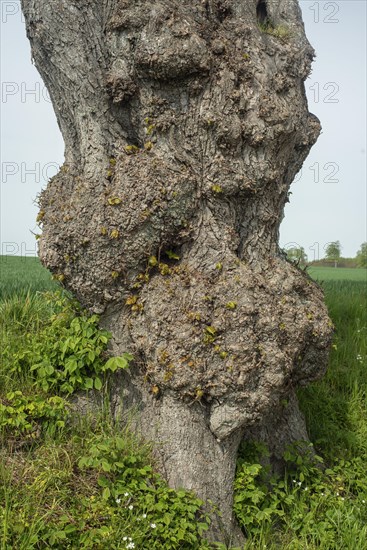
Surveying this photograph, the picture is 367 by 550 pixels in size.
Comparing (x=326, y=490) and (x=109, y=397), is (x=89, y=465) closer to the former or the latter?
(x=109, y=397)

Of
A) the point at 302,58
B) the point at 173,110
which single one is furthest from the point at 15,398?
the point at 302,58

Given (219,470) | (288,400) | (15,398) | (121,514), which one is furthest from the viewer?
(288,400)

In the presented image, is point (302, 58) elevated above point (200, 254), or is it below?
above

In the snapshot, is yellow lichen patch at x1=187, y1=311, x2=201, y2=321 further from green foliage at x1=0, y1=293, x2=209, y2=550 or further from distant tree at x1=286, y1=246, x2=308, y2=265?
distant tree at x1=286, y1=246, x2=308, y2=265

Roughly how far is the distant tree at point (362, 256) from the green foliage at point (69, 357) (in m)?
65.6

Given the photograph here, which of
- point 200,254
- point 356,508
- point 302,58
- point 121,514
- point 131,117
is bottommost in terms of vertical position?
point 356,508

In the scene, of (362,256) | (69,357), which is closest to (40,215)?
(69,357)

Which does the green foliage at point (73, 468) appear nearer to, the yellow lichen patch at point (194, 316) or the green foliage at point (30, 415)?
the green foliage at point (30, 415)

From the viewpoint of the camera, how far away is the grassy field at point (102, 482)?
3.98m

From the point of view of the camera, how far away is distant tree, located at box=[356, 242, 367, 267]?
224ft

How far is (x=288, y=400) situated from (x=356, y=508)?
3.44ft

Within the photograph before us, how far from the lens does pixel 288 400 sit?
539 centimetres

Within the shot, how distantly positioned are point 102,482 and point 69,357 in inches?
40.5

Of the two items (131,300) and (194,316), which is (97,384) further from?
(194,316)
